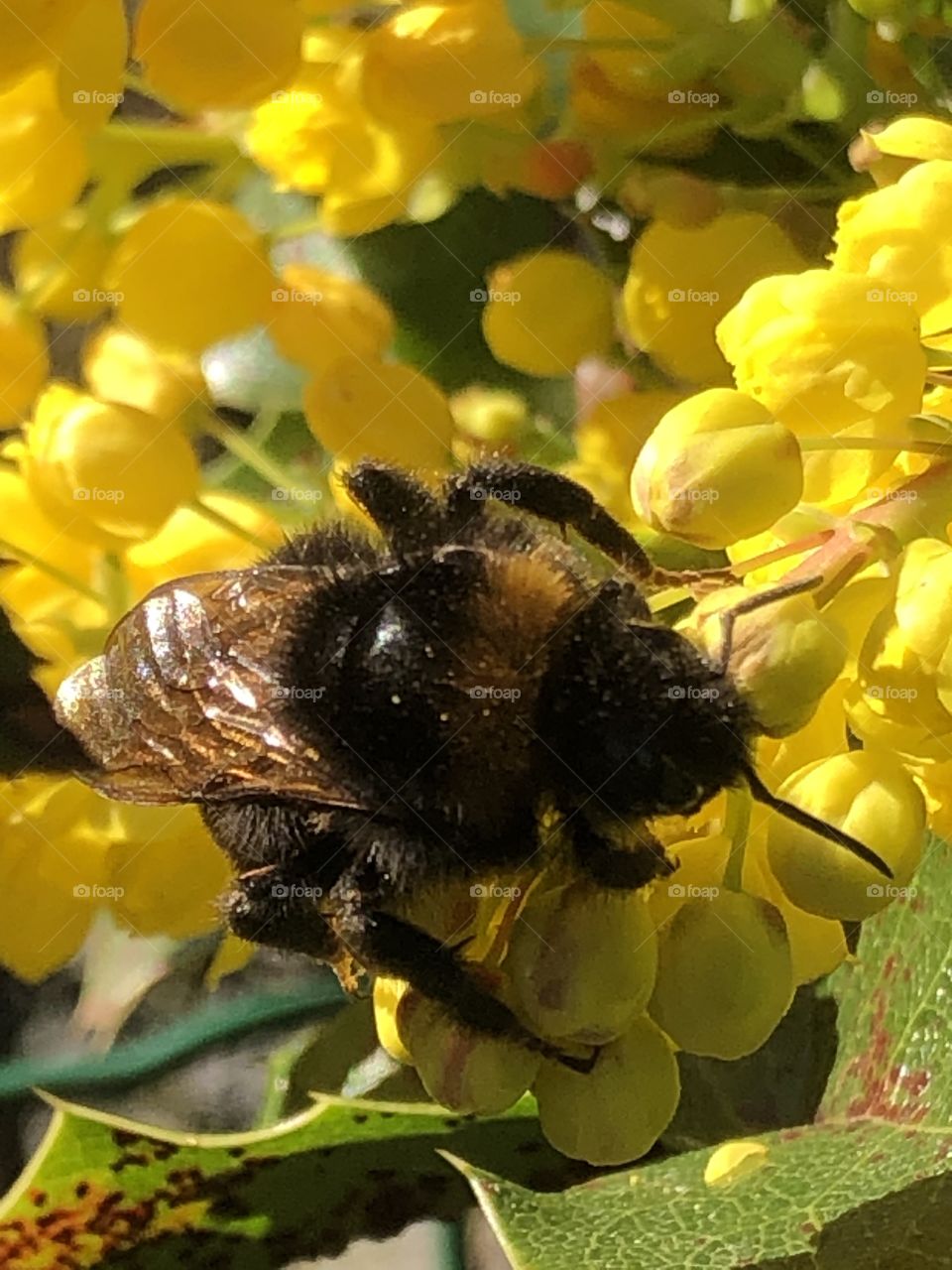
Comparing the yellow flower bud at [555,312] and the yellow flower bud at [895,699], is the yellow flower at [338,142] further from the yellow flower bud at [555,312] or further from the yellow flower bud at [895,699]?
the yellow flower bud at [895,699]

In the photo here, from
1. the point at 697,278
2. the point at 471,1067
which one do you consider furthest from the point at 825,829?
the point at 697,278

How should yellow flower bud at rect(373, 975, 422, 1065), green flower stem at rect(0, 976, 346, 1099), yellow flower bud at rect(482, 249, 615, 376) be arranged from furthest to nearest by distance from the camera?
green flower stem at rect(0, 976, 346, 1099) < yellow flower bud at rect(482, 249, 615, 376) < yellow flower bud at rect(373, 975, 422, 1065)

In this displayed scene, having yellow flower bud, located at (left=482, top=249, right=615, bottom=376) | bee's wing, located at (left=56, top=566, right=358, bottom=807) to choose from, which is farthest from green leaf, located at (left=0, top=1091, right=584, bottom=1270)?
yellow flower bud, located at (left=482, top=249, right=615, bottom=376)

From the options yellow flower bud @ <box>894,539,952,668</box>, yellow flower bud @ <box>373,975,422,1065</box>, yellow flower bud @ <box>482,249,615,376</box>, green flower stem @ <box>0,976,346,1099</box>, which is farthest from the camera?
green flower stem @ <box>0,976,346,1099</box>

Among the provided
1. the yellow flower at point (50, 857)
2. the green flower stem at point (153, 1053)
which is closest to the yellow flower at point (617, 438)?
the yellow flower at point (50, 857)

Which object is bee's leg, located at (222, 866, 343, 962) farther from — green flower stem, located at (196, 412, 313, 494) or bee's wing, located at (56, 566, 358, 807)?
green flower stem, located at (196, 412, 313, 494)

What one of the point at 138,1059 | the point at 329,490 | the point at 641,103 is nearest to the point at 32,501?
the point at 329,490

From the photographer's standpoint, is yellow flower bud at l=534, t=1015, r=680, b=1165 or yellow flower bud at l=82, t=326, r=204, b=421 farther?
yellow flower bud at l=82, t=326, r=204, b=421
